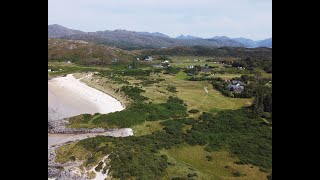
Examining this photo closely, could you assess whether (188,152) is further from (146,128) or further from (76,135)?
(76,135)

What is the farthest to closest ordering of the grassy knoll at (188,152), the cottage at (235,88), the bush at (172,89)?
the bush at (172,89) → the cottage at (235,88) → the grassy knoll at (188,152)

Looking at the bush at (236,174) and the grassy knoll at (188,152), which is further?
the grassy knoll at (188,152)

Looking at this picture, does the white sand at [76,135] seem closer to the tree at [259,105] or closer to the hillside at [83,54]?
the tree at [259,105]

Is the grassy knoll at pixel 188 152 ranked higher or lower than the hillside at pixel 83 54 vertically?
lower

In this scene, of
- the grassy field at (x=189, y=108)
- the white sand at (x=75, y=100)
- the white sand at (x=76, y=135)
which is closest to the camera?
the grassy field at (x=189, y=108)

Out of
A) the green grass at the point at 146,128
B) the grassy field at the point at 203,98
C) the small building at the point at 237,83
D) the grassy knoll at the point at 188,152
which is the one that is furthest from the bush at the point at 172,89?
the grassy knoll at the point at 188,152
